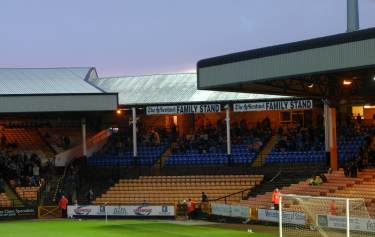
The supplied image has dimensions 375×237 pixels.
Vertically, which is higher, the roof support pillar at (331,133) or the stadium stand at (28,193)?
the roof support pillar at (331,133)

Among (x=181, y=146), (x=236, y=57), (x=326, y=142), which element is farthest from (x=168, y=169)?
(x=236, y=57)

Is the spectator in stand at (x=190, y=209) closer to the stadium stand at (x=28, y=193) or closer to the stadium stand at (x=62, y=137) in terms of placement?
the stadium stand at (x=28, y=193)

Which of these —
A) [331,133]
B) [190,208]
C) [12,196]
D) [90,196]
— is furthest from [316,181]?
[12,196]

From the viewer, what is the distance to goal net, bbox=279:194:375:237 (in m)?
24.4

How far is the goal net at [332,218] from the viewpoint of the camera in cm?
2439

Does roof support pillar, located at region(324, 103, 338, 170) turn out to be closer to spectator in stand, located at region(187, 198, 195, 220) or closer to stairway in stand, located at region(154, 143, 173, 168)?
spectator in stand, located at region(187, 198, 195, 220)

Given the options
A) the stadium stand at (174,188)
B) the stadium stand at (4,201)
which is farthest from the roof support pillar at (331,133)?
the stadium stand at (4,201)

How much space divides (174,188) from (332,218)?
21.7 m

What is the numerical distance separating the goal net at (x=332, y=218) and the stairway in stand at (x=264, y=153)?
727 inches

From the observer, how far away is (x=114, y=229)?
34.7 m

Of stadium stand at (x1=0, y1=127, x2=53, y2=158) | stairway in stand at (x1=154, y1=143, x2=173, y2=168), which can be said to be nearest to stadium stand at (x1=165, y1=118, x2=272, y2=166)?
stairway in stand at (x1=154, y1=143, x2=173, y2=168)

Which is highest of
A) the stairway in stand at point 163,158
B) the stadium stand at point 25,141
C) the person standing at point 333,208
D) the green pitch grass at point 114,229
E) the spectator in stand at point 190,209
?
the stadium stand at point 25,141

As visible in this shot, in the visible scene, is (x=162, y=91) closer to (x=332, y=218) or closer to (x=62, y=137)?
(x=62, y=137)

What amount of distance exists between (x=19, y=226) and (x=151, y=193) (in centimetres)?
1012
